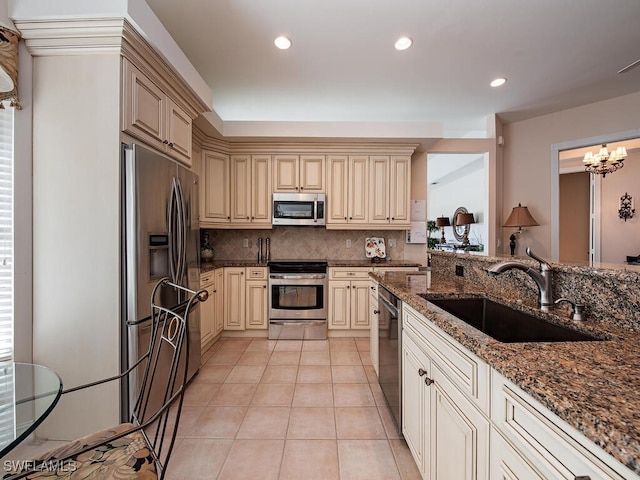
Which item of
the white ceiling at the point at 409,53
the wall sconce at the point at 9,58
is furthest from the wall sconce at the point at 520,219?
the wall sconce at the point at 9,58

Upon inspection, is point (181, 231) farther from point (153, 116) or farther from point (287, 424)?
point (287, 424)

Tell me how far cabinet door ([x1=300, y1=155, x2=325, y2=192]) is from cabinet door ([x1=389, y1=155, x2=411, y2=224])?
35.9 inches

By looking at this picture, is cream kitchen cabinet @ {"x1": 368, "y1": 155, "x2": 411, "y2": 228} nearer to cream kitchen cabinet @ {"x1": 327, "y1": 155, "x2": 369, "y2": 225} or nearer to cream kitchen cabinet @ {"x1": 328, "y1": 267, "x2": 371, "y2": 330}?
cream kitchen cabinet @ {"x1": 327, "y1": 155, "x2": 369, "y2": 225}

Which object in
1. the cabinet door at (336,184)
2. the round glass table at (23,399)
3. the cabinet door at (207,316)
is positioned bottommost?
the cabinet door at (207,316)

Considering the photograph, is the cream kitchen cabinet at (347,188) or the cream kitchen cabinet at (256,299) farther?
the cream kitchen cabinet at (347,188)

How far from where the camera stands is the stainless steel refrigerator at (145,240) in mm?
1623

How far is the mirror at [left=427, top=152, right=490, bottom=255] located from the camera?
19.6ft

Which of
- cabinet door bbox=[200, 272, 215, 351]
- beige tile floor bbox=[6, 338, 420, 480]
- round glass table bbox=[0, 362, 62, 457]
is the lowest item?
beige tile floor bbox=[6, 338, 420, 480]

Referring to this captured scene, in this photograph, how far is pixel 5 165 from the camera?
1526 millimetres

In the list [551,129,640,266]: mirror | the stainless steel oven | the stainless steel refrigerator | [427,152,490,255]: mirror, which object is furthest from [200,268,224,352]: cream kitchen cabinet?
[551,129,640,266]: mirror

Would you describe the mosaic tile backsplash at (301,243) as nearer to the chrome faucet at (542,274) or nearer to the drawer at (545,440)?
the chrome faucet at (542,274)

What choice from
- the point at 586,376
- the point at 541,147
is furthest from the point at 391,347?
the point at 541,147

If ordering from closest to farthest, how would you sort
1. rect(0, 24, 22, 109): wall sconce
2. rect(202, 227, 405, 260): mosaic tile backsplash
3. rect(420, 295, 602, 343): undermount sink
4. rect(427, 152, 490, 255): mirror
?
1. rect(420, 295, 602, 343): undermount sink
2. rect(0, 24, 22, 109): wall sconce
3. rect(202, 227, 405, 260): mosaic tile backsplash
4. rect(427, 152, 490, 255): mirror

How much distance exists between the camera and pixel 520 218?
369 cm
